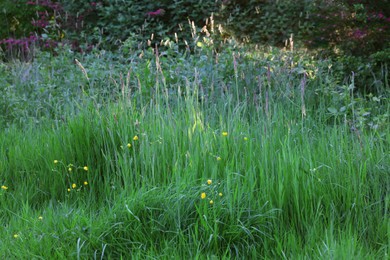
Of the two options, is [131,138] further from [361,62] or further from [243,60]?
[361,62]

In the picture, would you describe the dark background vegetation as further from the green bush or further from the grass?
the grass

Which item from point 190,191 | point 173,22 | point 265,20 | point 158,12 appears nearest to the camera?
point 190,191

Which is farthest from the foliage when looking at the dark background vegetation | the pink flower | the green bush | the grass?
the grass

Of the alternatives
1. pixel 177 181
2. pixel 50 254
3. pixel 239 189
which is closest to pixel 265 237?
pixel 239 189

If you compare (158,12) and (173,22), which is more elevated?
(158,12)

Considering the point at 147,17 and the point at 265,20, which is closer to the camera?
the point at 265,20

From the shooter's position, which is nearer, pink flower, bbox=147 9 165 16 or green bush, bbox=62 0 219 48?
pink flower, bbox=147 9 165 16

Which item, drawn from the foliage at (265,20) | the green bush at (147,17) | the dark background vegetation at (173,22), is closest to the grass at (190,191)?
the dark background vegetation at (173,22)

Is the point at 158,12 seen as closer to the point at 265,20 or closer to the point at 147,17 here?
the point at 147,17

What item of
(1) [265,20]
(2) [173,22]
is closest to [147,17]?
(2) [173,22]

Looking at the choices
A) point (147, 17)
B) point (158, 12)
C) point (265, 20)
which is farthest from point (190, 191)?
point (147, 17)

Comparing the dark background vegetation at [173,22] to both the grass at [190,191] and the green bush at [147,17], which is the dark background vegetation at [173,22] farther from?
the grass at [190,191]

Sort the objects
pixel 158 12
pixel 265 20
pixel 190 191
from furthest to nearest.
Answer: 1. pixel 265 20
2. pixel 158 12
3. pixel 190 191

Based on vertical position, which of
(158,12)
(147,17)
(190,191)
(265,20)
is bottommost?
(190,191)
